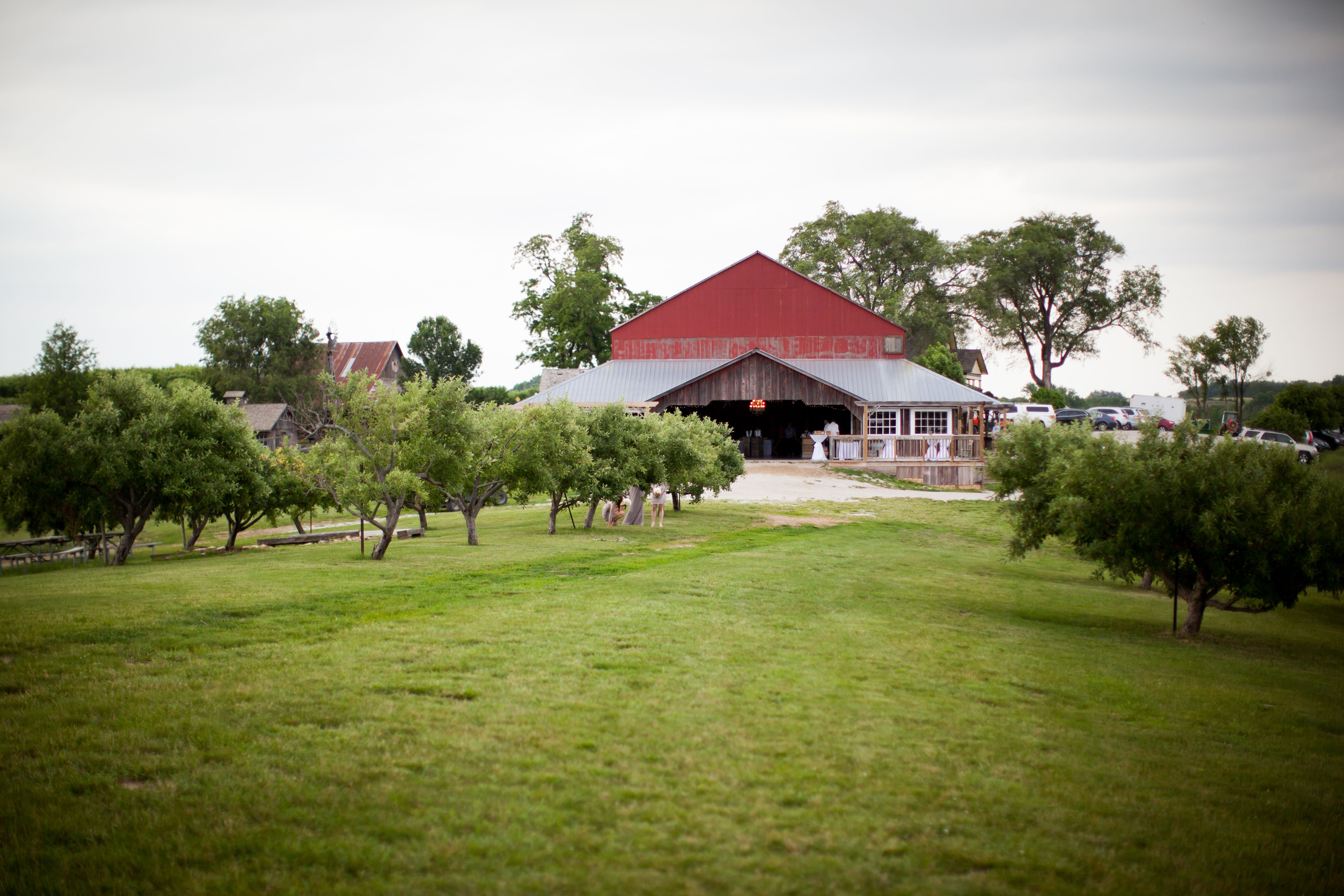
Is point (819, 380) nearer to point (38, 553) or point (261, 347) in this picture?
point (38, 553)

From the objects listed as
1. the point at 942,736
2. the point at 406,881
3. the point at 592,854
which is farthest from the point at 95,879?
the point at 942,736

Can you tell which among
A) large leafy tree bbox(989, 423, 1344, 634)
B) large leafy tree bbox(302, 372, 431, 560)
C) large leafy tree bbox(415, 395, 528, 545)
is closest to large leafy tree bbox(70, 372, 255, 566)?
large leafy tree bbox(302, 372, 431, 560)


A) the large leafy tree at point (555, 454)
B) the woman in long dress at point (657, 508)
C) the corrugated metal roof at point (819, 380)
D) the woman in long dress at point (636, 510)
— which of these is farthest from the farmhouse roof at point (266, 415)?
the large leafy tree at point (555, 454)

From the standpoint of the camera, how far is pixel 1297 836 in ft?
19.9

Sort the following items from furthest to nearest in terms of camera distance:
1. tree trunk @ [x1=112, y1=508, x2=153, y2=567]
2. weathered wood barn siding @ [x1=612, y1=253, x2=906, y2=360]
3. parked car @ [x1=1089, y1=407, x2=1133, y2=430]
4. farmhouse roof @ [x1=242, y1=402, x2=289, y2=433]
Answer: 1. parked car @ [x1=1089, y1=407, x2=1133, y2=430]
2. farmhouse roof @ [x1=242, y1=402, x2=289, y2=433]
3. weathered wood barn siding @ [x1=612, y1=253, x2=906, y2=360]
4. tree trunk @ [x1=112, y1=508, x2=153, y2=567]

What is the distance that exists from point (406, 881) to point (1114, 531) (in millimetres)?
12362

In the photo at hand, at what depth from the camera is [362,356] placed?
79.4 metres

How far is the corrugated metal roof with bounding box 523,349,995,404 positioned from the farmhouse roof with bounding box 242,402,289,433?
856 inches

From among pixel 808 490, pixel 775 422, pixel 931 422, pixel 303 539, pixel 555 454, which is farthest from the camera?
pixel 775 422

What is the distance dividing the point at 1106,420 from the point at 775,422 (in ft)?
91.3

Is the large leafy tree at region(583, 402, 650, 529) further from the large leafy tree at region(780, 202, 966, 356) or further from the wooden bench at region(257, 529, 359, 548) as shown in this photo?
the large leafy tree at region(780, 202, 966, 356)

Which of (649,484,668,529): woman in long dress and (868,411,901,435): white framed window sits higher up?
(868,411,901,435): white framed window

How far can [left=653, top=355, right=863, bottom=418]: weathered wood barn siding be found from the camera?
42469 millimetres

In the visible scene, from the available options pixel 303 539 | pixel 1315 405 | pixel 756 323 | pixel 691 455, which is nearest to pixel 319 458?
pixel 303 539
